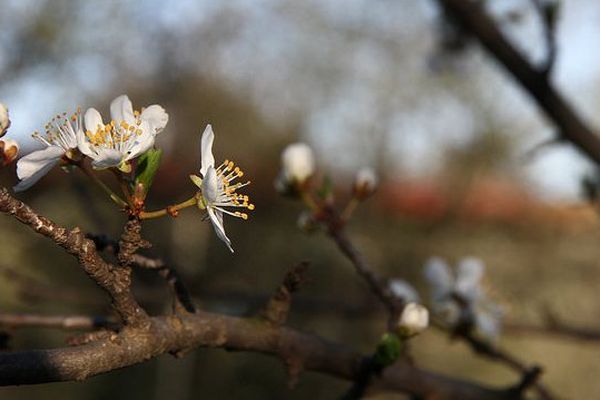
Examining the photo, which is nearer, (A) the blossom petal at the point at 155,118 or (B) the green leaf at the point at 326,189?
(A) the blossom petal at the point at 155,118

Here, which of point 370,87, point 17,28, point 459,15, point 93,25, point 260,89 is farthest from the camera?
point 260,89

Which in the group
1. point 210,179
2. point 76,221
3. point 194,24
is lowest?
point 210,179

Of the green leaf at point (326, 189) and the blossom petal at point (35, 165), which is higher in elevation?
the green leaf at point (326, 189)

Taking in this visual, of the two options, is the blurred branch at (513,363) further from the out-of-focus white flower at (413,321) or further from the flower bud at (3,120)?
the flower bud at (3,120)

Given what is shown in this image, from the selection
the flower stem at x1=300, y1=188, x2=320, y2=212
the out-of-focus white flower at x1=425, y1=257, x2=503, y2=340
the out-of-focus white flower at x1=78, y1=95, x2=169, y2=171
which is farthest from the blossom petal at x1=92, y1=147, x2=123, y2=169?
the out-of-focus white flower at x1=425, y1=257, x2=503, y2=340

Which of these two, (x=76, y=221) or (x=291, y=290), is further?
(x=76, y=221)

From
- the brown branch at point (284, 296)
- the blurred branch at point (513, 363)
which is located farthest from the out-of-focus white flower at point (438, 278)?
the brown branch at point (284, 296)

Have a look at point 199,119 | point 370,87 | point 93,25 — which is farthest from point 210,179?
point 370,87

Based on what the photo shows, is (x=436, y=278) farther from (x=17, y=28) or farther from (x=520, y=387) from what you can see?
(x=17, y=28)
